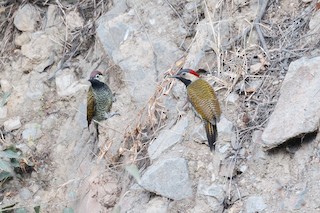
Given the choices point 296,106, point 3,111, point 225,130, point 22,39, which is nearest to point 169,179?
point 225,130

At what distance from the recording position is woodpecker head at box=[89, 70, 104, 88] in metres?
7.91

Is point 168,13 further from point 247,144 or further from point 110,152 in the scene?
point 247,144

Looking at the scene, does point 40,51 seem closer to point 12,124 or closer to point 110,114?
point 12,124

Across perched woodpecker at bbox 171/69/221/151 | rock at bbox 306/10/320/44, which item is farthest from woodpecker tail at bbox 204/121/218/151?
rock at bbox 306/10/320/44

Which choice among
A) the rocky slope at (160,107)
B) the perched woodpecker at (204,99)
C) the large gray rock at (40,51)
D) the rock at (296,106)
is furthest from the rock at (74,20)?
the rock at (296,106)

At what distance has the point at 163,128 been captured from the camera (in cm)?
713

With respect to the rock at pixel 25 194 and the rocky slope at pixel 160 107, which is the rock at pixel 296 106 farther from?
the rock at pixel 25 194

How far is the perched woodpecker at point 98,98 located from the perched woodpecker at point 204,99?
84cm

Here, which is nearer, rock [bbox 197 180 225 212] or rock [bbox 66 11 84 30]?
rock [bbox 197 180 225 212]

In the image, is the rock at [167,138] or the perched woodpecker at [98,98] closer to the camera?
the rock at [167,138]

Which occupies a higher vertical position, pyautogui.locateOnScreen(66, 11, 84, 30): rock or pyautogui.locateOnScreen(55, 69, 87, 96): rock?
pyautogui.locateOnScreen(66, 11, 84, 30): rock

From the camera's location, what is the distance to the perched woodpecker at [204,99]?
21.4 ft

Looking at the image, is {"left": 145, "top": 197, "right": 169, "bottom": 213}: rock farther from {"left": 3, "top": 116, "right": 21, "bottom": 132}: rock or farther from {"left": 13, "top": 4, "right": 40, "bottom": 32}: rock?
{"left": 13, "top": 4, "right": 40, "bottom": 32}: rock

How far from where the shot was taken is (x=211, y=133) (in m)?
6.47
